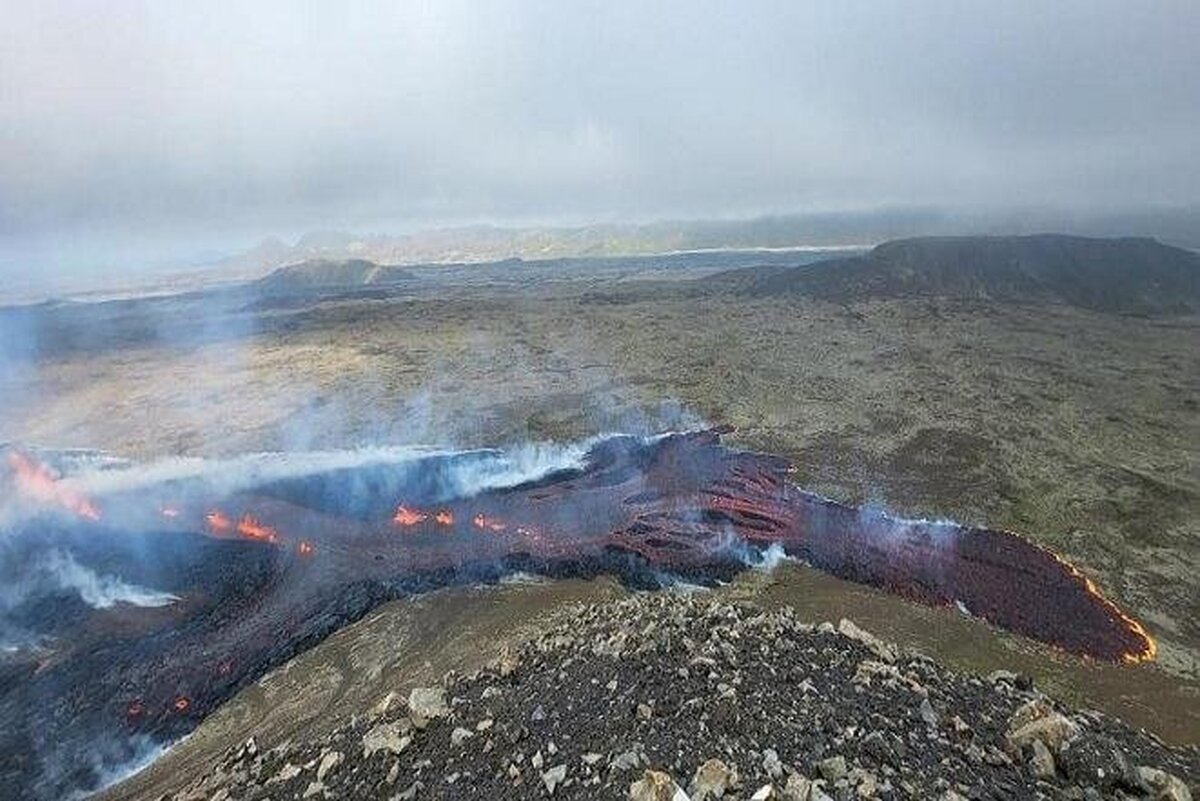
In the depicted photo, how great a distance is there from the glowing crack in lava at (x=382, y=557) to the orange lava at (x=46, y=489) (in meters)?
0.36

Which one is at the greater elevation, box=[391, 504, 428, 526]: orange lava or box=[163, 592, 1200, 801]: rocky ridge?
box=[163, 592, 1200, 801]: rocky ridge

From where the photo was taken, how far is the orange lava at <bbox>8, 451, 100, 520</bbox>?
40000mm

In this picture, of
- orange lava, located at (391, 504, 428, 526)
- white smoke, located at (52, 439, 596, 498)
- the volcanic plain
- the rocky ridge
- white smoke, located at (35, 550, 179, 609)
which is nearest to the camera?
the rocky ridge

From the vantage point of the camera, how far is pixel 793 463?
46312 mm

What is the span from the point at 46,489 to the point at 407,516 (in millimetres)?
22993

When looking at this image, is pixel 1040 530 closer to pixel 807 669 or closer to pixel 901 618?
pixel 901 618

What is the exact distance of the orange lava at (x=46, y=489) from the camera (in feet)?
131

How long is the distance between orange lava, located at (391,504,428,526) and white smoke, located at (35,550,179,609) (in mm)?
10647

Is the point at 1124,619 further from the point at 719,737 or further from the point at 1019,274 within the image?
the point at 1019,274

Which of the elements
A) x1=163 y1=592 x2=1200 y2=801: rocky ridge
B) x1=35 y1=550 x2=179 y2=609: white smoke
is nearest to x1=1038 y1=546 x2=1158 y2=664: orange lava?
x1=163 y1=592 x2=1200 y2=801: rocky ridge

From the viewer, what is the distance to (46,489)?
142 feet

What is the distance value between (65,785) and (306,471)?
27.1m

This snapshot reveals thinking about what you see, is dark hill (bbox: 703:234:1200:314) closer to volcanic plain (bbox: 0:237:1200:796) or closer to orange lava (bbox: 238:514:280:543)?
volcanic plain (bbox: 0:237:1200:796)

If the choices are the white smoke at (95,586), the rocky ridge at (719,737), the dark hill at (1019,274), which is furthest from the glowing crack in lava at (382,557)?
the dark hill at (1019,274)
